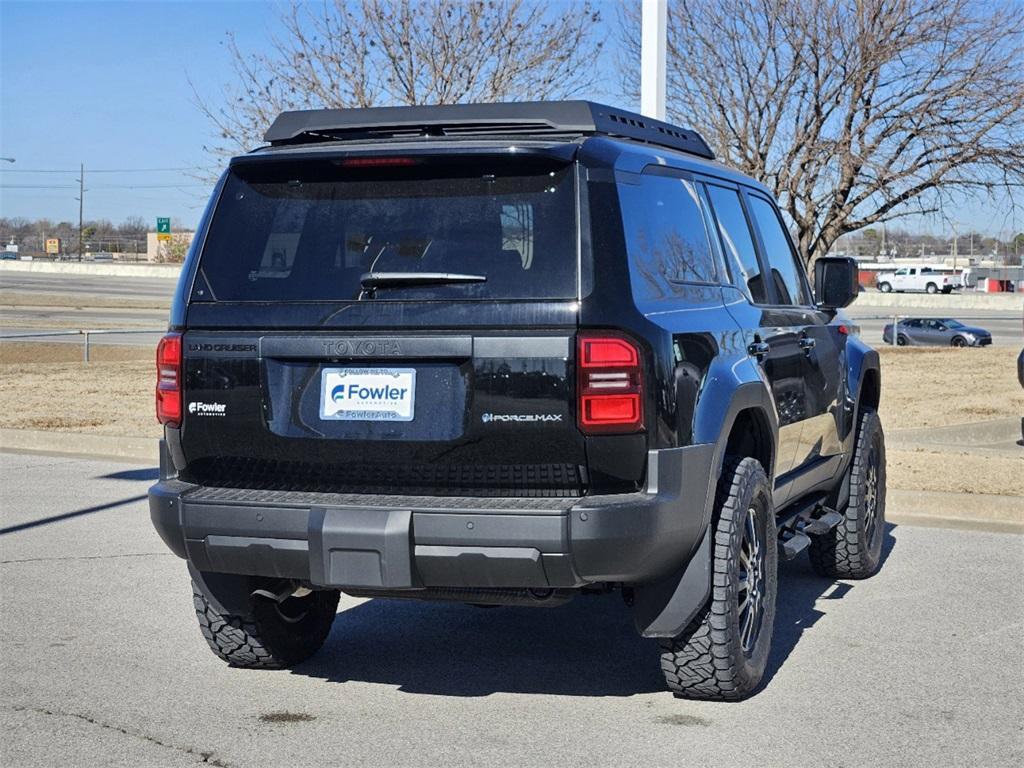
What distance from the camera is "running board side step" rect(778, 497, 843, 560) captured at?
6074mm

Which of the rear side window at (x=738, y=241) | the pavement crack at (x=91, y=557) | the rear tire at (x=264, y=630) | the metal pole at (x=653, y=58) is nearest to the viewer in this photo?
the rear tire at (x=264, y=630)

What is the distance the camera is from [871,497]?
7895mm

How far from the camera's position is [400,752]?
Result: 4629mm

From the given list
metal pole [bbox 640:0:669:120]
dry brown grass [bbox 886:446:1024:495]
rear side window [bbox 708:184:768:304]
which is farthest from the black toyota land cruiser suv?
metal pole [bbox 640:0:669:120]

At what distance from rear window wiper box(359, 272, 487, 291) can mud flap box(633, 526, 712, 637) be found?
125 centimetres

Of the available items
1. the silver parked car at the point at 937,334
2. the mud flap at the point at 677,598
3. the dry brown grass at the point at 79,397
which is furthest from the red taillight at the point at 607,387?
the silver parked car at the point at 937,334

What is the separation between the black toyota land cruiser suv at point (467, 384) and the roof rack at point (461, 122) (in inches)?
0.5

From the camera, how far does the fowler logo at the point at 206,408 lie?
4.84m

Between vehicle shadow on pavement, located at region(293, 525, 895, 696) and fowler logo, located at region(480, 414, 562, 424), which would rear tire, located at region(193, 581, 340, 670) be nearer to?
vehicle shadow on pavement, located at region(293, 525, 895, 696)

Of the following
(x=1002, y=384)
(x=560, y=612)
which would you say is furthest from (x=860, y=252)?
(x=560, y=612)

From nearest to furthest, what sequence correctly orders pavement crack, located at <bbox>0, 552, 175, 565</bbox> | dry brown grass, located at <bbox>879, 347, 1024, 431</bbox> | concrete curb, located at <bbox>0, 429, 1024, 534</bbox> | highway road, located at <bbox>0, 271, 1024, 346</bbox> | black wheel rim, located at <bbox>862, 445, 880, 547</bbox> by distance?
black wheel rim, located at <bbox>862, 445, 880, 547</bbox>
pavement crack, located at <bbox>0, 552, 175, 565</bbox>
concrete curb, located at <bbox>0, 429, 1024, 534</bbox>
dry brown grass, located at <bbox>879, 347, 1024, 431</bbox>
highway road, located at <bbox>0, 271, 1024, 346</bbox>

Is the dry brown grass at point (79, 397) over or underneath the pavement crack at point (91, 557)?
over

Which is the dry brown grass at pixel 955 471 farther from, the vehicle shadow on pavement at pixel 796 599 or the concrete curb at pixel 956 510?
the vehicle shadow on pavement at pixel 796 599

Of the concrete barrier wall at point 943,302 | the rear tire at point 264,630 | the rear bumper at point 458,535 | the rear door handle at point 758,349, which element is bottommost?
the rear tire at point 264,630
